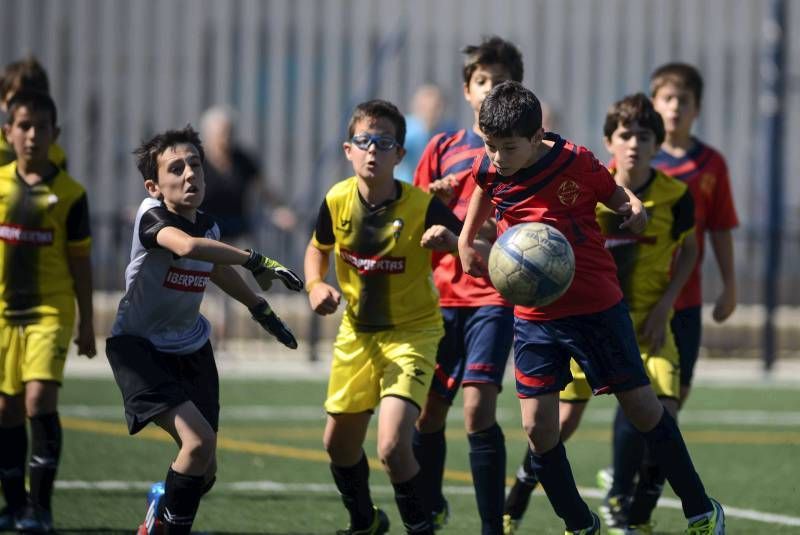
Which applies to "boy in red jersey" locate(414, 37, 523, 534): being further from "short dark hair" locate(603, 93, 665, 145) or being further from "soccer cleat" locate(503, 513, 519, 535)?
"short dark hair" locate(603, 93, 665, 145)

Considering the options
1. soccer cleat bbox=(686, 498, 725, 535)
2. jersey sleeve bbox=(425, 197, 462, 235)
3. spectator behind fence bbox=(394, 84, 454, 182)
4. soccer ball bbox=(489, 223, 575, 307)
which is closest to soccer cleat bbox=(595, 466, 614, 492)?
soccer cleat bbox=(686, 498, 725, 535)

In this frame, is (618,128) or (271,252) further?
(271,252)

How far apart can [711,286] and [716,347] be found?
2.94 feet

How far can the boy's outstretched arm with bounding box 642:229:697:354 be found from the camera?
7434 millimetres

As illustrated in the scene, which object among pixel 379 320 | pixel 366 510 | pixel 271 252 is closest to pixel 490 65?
pixel 379 320

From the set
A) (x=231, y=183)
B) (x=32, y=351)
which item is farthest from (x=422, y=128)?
(x=32, y=351)

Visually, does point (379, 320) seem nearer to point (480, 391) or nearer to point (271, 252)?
point (480, 391)

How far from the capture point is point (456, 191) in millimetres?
7473

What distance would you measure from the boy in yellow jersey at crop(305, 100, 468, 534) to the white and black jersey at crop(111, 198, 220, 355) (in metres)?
0.57

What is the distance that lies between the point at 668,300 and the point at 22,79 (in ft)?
12.5

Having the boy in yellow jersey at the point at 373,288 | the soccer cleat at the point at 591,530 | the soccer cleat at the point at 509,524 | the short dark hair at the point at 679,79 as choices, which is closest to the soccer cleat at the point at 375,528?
the boy in yellow jersey at the point at 373,288

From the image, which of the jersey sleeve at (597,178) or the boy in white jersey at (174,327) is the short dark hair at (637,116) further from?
the boy in white jersey at (174,327)

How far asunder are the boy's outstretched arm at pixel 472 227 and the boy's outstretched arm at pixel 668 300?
49.8 inches

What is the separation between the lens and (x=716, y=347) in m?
15.3
